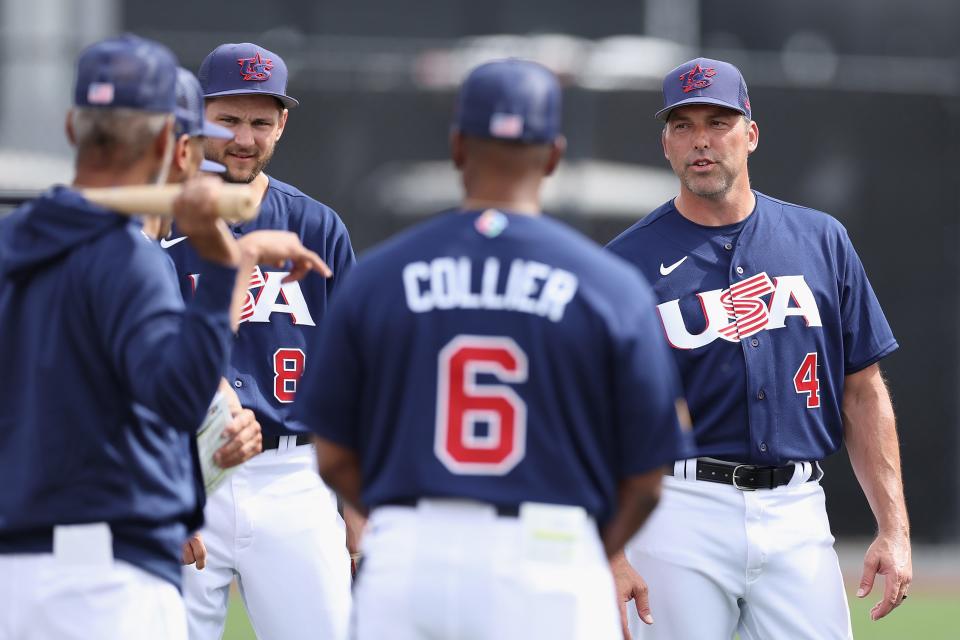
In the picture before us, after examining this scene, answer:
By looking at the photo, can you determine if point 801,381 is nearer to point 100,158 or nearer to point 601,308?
point 601,308

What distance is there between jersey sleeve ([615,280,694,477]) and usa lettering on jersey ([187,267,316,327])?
213 cm

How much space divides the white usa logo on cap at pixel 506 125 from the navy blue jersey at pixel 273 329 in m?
2.04

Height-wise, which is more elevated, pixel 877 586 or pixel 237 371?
pixel 237 371

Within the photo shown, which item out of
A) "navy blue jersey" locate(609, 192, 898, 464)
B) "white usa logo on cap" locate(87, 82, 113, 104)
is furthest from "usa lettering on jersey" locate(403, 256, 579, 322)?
"navy blue jersey" locate(609, 192, 898, 464)

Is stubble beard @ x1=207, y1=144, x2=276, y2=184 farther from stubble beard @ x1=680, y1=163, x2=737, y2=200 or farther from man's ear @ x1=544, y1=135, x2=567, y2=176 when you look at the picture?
man's ear @ x1=544, y1=135, x2=567, y2=176

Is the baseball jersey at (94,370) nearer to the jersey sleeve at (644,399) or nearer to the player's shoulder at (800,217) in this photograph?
the jersey sleeve at (644,399)

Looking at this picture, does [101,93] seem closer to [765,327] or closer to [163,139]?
[163,139]

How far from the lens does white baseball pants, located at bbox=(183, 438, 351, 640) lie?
515cm

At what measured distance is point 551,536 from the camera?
3.21 meters

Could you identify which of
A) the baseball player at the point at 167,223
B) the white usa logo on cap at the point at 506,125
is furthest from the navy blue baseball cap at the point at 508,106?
the baseball player at the point at 167,223

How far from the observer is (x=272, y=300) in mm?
5246

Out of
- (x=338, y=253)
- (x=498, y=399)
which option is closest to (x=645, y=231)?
(x=338, y=253)

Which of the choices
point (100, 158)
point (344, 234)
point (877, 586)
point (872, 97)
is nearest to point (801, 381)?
point (344, 234)

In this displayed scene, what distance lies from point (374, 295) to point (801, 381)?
2181 millimetres
